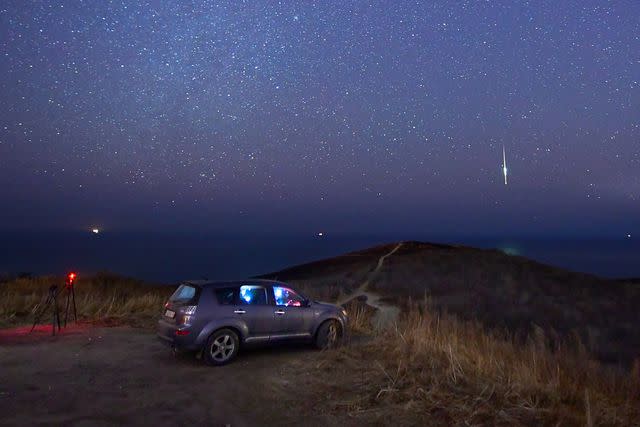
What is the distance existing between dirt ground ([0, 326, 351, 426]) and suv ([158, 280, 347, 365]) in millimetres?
393

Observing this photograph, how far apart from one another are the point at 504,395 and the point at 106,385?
6.33m

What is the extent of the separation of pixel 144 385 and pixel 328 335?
4349 mm

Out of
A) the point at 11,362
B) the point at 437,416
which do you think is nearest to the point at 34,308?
the point at 11,362

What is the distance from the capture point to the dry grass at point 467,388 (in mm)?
6543

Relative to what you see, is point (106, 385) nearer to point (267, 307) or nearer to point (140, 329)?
point (267, 307)

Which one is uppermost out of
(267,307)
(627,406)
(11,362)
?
(267,307)

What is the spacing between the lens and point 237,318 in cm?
1007

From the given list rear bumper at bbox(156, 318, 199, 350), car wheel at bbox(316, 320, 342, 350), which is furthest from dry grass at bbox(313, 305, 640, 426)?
rear bumper at bbox(156, 318, 199, 350)

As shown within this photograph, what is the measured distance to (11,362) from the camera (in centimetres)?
960

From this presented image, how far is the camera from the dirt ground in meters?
6.81

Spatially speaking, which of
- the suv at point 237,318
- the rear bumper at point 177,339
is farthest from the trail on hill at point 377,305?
the rear bumper at point 177,339

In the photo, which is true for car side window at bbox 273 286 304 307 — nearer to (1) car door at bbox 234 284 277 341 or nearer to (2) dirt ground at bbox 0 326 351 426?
(1) car door at bbox 234 284 277 341

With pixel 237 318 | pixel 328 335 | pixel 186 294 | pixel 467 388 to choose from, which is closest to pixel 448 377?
pixel 467 388

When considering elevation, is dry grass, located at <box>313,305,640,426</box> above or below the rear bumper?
below
